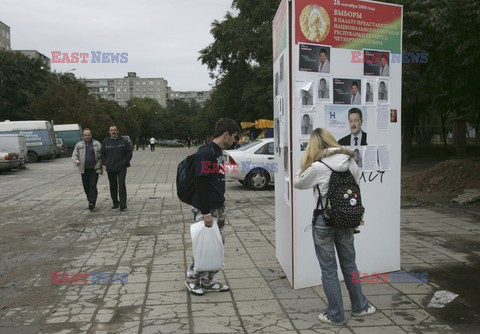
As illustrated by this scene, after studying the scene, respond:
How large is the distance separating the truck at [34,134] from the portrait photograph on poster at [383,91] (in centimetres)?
3066

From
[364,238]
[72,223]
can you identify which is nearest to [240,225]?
[72,223]

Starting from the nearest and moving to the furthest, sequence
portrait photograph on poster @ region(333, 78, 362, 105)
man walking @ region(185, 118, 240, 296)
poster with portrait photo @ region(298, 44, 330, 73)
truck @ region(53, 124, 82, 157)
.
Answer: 1. man walking @ region(185, 118, 240, 296)
2. poster with portrait photo @ region(298, 44, 330, 73)
3. portrait photograph on poster @ region(333, 78, 362, 105)
4. truck @ region(53, 124, 82, 157)

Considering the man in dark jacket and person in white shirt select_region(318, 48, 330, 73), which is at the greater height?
person in white shirt select_region(318, 48, 330, 73)

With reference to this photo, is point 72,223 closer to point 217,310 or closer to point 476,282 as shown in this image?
point 217,310

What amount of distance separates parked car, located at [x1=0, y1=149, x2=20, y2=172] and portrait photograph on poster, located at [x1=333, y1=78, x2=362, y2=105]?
2091 centimetres

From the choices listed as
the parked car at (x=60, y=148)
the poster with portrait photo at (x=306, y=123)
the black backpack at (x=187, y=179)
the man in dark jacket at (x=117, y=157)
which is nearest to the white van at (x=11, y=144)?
the parked car at (x=60, y=148)

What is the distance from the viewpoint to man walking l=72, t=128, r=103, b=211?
10.6m

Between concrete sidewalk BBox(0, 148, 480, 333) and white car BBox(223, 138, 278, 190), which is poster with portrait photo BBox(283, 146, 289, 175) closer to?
concrete sidewalk BBox(0, 148, 480, 333)

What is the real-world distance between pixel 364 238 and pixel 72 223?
19.7ft

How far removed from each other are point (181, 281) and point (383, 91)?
2985 millimetres

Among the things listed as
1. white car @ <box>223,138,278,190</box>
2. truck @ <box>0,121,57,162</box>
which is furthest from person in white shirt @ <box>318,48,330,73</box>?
truck @ <box>0,121,57,162</box>

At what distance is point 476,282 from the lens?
5.14 meters

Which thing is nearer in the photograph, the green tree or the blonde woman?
the blonde woman

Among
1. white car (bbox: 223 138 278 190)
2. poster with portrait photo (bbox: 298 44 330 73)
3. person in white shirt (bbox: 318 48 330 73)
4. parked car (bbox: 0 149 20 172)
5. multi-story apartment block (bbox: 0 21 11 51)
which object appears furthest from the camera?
multi-story apartment block (bbox: 0 21 11 51)
